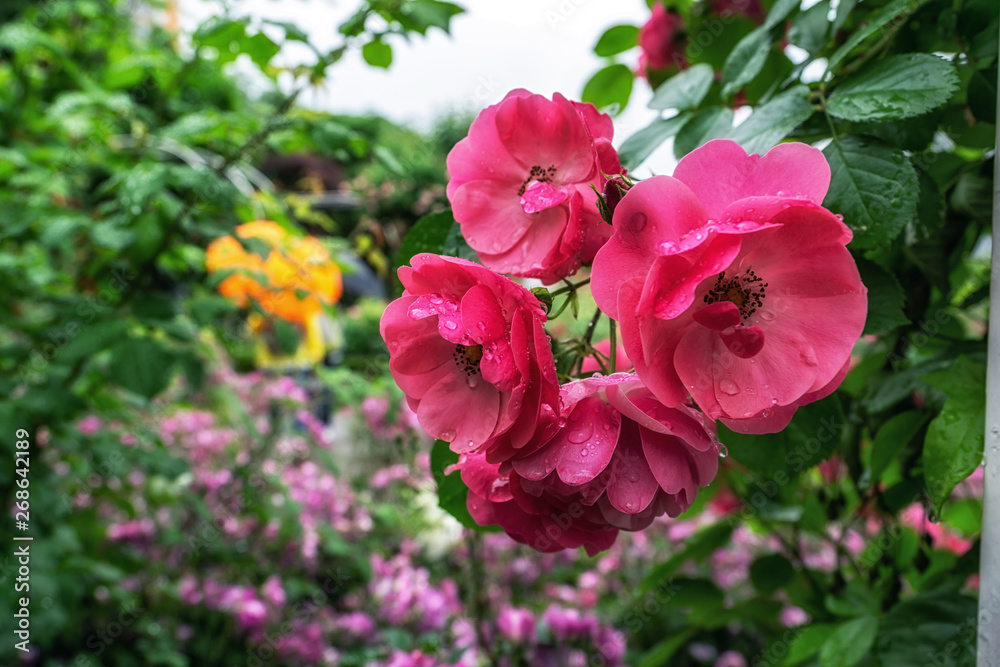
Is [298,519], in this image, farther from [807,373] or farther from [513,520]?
[807,373]

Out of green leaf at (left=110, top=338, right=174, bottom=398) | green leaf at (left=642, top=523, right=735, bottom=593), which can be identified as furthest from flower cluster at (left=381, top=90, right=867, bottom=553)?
green leaf at (left=110, top=338, right=174, bottom=398)

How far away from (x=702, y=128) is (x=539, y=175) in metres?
0.13

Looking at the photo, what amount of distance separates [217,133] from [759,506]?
0.74 m

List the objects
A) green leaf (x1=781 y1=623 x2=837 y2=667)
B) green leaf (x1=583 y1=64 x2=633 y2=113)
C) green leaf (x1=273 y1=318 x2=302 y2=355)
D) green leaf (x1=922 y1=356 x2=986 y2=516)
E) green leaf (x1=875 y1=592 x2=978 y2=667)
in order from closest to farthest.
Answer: green leaf (x1=922 y1=356 x2=986 y2=516) → green leaf (x1=875 y1=592 x2=978 y2=667) → green leaf (x1=781 y1=623 x2=837 y2=667) → green leaf (x1=583 y1=64 x2=633 y2=113) → green leaf (x1=273 y1=318 x2=302 y2=355)

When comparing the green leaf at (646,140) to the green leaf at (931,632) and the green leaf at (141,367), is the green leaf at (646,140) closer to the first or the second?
the green leaf at (931,632)

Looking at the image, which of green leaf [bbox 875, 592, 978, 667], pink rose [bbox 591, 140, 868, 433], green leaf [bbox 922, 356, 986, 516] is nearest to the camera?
pink rose [bbox 591, 140, 868, 433]

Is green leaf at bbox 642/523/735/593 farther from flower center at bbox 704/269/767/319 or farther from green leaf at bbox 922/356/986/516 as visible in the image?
flower center at bbox 704/269/767/319

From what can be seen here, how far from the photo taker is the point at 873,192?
323 mm

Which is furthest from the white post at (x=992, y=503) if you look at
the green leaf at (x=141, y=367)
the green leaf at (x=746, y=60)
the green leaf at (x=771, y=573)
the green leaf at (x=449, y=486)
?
the green leaf at (x=141, y=367)

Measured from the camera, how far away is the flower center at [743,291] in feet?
0.88

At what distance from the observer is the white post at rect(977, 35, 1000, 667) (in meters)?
0.29

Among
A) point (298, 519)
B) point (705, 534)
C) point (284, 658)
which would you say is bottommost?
point (284, 658)

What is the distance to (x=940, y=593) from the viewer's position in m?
0.48

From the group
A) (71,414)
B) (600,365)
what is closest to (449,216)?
(600,365)
